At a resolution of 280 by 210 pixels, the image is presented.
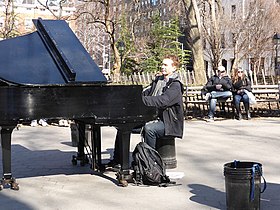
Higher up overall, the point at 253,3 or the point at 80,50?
the point at 253,3

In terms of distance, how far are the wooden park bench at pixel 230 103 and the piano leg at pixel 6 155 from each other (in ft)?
33.8

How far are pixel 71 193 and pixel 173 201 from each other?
4.79ft

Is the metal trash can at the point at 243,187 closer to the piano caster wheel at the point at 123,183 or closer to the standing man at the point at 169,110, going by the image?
the piano caster wheel at the point at 123,183

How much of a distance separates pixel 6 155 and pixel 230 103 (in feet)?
36.0

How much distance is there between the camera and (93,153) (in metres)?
8.33

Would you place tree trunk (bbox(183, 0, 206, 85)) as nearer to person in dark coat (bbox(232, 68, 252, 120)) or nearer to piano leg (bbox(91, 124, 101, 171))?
person in dark coat (bbox(232, 68, 252, 120))

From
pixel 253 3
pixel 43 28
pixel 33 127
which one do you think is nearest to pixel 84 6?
pixel 33 127

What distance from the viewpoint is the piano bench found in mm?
8422

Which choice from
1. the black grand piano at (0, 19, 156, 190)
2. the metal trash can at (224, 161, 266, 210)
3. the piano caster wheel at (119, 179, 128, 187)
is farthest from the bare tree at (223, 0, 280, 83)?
the metal trash can at (224, 161, 266, 210)

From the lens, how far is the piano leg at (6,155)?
22.8ft

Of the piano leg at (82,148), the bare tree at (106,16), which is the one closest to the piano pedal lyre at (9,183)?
the piano leg at (82,148)

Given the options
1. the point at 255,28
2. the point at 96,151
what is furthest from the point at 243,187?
the point at 255,28

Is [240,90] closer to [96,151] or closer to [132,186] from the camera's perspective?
[96,151]

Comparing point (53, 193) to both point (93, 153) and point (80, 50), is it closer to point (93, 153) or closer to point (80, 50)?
point (93, 153)
